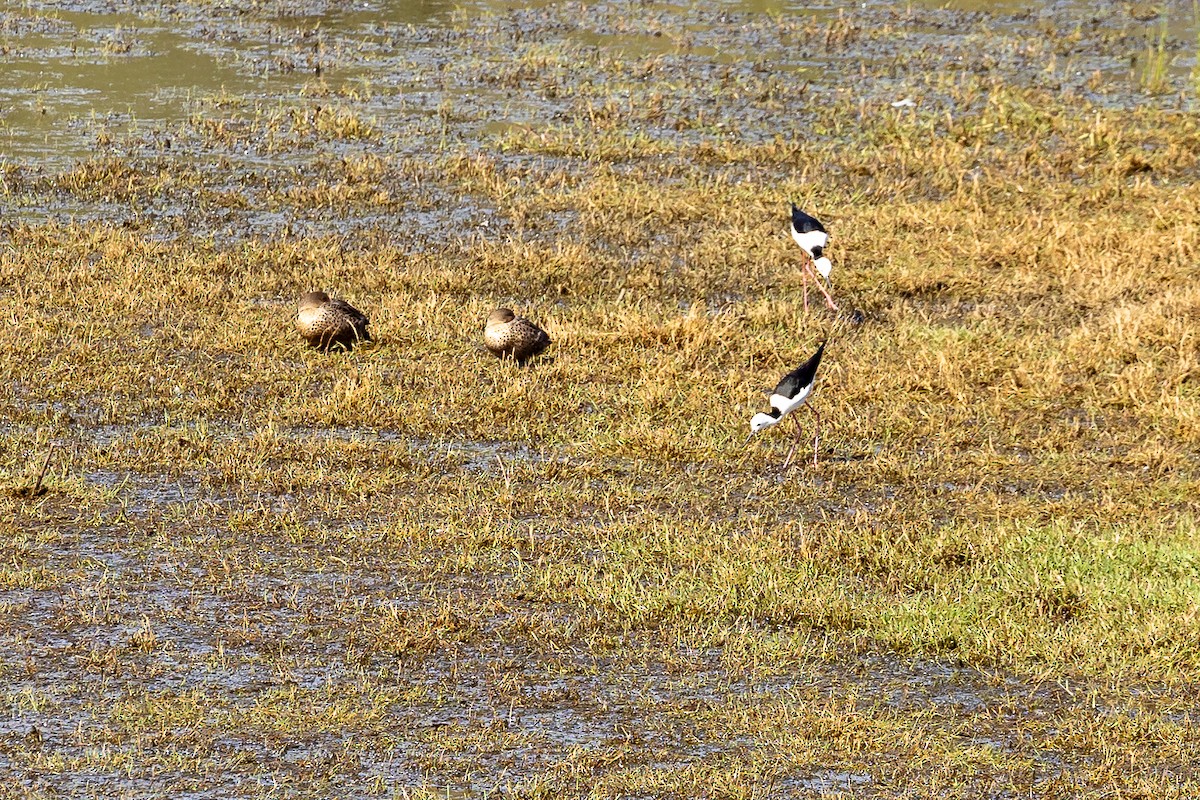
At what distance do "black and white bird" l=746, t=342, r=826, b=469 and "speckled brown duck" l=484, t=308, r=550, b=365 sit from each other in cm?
177

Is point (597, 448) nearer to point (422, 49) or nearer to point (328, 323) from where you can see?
point (328, 323)

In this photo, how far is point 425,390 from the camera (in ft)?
30.3

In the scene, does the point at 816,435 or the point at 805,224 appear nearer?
the point at 816,435

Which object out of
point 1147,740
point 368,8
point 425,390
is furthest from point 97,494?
point 368,8

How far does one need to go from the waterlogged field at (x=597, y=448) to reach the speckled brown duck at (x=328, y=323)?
0.15 metres

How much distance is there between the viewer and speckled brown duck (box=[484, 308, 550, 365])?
946cm

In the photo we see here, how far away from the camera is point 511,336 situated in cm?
945

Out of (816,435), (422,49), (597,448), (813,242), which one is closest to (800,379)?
(816,435)

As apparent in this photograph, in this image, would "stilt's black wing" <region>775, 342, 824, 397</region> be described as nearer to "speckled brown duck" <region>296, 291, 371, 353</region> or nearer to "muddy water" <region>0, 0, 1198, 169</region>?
"speckled brown duck" <region>296, 291, 371, 353</region>

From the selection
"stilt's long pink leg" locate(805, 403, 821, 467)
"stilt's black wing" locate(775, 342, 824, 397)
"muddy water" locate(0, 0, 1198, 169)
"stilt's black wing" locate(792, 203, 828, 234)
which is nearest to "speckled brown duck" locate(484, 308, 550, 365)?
"stilt's long pink leg" locate(805, 403, 821, 467)

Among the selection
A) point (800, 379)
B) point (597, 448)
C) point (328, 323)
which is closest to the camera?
point (800, 379)

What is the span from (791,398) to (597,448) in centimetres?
111

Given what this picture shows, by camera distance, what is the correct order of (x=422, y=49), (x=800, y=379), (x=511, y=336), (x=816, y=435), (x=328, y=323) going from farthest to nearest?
(x=422, y=49) < (x=328, y=323) < (x=511, y=336) < (x=816, y=435) < (x=800, y=379)

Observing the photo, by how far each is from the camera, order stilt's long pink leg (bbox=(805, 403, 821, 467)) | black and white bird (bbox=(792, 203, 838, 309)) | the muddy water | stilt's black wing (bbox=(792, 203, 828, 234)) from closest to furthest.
Answer: stilt's long pink leg (bbox=(805, 403, 821, 467)) < black and white bird (bbox=(792, 203, 838, 309)) < stilt's black wing (bbox=(792, 203, 828, 234)) < the muddy water
